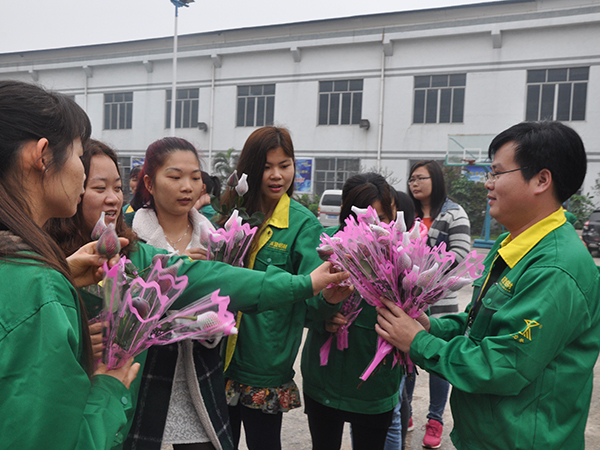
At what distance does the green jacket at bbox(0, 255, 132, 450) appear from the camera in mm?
899

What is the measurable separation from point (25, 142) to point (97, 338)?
1.75ft

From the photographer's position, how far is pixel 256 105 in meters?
21.8

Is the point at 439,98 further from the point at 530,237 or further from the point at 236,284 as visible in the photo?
the point at 236,284

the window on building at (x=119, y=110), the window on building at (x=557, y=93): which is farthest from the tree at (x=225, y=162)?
the window on building at (x=557, y=93)

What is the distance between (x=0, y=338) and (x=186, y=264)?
2.79ft

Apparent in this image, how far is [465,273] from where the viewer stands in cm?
176

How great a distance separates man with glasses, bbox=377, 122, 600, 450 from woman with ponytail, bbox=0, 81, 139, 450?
3.20ft

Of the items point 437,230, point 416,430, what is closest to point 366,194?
point 437,230

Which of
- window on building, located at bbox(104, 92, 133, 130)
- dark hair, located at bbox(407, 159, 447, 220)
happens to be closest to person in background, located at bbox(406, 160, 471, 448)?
dark hair, located at bbox(407, 159, 447, 220)

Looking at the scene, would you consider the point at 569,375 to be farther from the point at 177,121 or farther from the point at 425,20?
the point at 177,121

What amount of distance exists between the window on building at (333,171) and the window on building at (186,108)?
20.2 feet

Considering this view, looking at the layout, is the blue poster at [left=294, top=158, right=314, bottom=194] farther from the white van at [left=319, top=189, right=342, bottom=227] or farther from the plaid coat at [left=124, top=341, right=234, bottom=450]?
the plaid coat at [left=124, top=341, right=234, bottom=450]

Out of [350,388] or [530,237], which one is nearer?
[530,237]

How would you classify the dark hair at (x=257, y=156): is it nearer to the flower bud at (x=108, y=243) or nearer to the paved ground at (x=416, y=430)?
the flower bud at (x=108, y=243)
